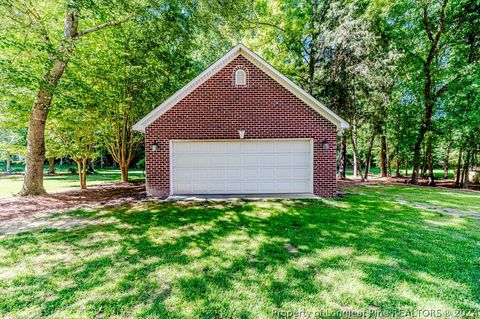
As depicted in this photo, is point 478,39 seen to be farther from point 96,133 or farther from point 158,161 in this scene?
point 96,133

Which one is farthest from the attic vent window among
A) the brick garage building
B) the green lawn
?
the green lawn

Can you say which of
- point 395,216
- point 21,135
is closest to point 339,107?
point 395,216

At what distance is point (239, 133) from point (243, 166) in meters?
1.25

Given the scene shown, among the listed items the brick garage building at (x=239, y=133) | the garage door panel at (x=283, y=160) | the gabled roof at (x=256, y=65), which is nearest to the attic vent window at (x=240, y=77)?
the brick garage building at (x=239, y=133)

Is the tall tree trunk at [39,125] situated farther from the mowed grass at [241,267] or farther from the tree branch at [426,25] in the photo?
the tree branch at [426,25]

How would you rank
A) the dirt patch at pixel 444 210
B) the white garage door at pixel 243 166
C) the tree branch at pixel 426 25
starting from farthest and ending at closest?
1. the tree branch at pixel 426 25
2. the white garage door at pixel 243 166
3. the dirt patch at pixel 444 210

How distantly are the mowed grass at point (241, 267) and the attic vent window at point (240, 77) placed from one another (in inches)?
196

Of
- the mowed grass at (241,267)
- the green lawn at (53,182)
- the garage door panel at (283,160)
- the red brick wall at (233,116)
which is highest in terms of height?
the red brick wall at (233,116)

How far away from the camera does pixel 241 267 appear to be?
3.42 m

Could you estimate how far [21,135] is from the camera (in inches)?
674

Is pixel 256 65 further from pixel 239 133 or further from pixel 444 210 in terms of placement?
pixel 444 210

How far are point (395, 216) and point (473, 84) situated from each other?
10.6 m

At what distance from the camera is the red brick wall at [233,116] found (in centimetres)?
833

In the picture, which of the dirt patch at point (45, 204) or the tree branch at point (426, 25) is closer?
the dirt patch at point (45, 204)
